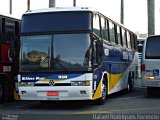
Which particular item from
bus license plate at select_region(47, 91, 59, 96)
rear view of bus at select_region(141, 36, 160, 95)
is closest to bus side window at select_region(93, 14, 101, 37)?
bus license plate at select_region(47, 91, 59, 96)

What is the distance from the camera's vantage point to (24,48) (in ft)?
43.7

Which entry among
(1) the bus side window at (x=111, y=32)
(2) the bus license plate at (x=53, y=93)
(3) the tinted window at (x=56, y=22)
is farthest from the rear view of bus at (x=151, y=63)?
(2) the bus license plate at (x=53, y=93)

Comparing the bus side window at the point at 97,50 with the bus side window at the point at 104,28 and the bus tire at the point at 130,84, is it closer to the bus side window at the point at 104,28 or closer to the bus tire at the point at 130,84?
the bus side window at the point at 104,28

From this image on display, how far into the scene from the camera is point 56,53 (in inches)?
512

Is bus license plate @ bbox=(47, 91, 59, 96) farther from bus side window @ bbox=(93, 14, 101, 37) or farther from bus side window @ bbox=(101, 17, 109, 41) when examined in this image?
bus side window @ bbox=(101, 17, 109, 41)

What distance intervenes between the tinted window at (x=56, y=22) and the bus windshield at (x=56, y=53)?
0.27 m

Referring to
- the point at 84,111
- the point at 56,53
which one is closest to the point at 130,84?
the point at 84,111

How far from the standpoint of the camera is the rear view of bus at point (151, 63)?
16.5 metres

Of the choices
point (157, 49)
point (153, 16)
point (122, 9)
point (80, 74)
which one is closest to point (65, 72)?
point (80, 74)

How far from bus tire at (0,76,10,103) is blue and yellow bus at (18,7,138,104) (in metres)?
2.17

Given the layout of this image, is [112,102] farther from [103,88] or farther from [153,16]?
[153,16]

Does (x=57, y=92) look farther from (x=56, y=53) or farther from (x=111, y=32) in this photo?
(x=111, y=32)

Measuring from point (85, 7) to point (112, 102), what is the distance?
384cm

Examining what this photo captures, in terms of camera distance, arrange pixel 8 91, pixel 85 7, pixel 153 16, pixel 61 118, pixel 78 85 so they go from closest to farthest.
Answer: pixel 61 118 → pixel 78 85 → pixel 85 7 → pixel 8 91 → pixel 153 16
